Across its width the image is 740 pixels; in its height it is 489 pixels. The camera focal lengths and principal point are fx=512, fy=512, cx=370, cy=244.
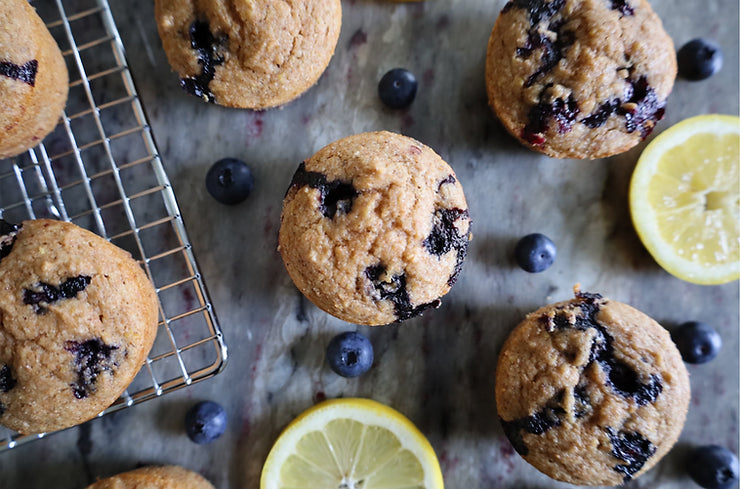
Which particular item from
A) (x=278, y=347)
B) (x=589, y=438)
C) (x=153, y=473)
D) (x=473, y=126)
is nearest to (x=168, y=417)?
(x=153, y=473)

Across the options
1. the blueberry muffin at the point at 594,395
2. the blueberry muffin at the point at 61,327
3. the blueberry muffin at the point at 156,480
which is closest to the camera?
the blueberry muffin at the point at 61,327

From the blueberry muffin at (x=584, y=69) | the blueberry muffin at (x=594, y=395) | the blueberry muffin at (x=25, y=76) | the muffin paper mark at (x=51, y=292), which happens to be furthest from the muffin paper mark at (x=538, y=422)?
the blueberry muffin at (x=25, y=76)

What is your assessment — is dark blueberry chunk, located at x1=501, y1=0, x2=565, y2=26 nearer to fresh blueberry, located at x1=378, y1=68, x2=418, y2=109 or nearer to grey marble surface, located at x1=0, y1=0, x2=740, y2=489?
grey marble surface, located at x1=0, y1=0, x2=740, y2=489

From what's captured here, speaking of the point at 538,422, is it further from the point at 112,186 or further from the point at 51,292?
the point at 112,186

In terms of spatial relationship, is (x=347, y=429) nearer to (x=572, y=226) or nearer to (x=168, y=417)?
(x=168, y=417)

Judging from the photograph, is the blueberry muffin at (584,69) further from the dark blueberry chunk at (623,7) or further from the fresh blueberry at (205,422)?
the fresh blueberry at (205,422)
